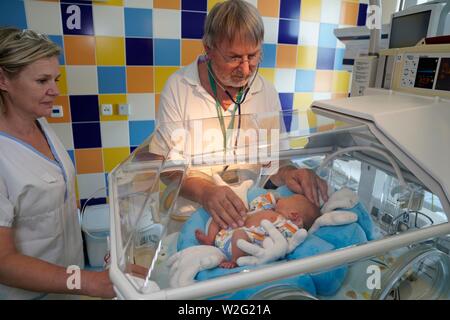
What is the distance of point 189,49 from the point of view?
238 cm

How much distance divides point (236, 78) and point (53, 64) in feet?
2.17

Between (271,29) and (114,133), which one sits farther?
(271,29)

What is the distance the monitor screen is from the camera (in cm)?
121

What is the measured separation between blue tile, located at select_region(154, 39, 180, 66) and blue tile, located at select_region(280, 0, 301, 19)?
793 millimetres

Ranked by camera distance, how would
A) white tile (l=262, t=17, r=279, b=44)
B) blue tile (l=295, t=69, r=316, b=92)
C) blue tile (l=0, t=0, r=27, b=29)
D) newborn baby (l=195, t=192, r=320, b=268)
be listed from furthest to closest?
blue tile (l=295, t=69, r=316, b=92), white tile (l=262, t=17, r=279, b=44), blue tile (l=0, t=0, r=27, b=29), newborn baby (l=195, t=192, r=320, b=268)

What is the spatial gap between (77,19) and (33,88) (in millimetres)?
1265

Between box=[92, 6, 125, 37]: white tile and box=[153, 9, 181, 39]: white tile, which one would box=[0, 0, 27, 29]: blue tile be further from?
box=[153, 9, 181, 39]: white tile

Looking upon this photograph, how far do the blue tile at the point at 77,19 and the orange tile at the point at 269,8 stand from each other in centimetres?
113

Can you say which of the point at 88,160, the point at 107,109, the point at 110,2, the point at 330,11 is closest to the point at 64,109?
the point at 107,109

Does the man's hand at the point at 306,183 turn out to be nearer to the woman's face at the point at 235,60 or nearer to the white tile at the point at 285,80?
the woman's face at the point at 235,60

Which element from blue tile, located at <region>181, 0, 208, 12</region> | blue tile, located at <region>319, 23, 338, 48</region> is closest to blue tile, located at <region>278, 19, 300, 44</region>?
blue tile, located at <region>319, 23, 338, 48</region>

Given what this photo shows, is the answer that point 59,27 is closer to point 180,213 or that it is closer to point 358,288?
point 180,213

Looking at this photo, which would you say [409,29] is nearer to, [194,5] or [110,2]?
[194,5]

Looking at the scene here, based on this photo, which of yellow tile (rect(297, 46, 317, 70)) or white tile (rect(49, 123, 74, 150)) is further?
yellow tile (rect(297, 46, 317, 70))
